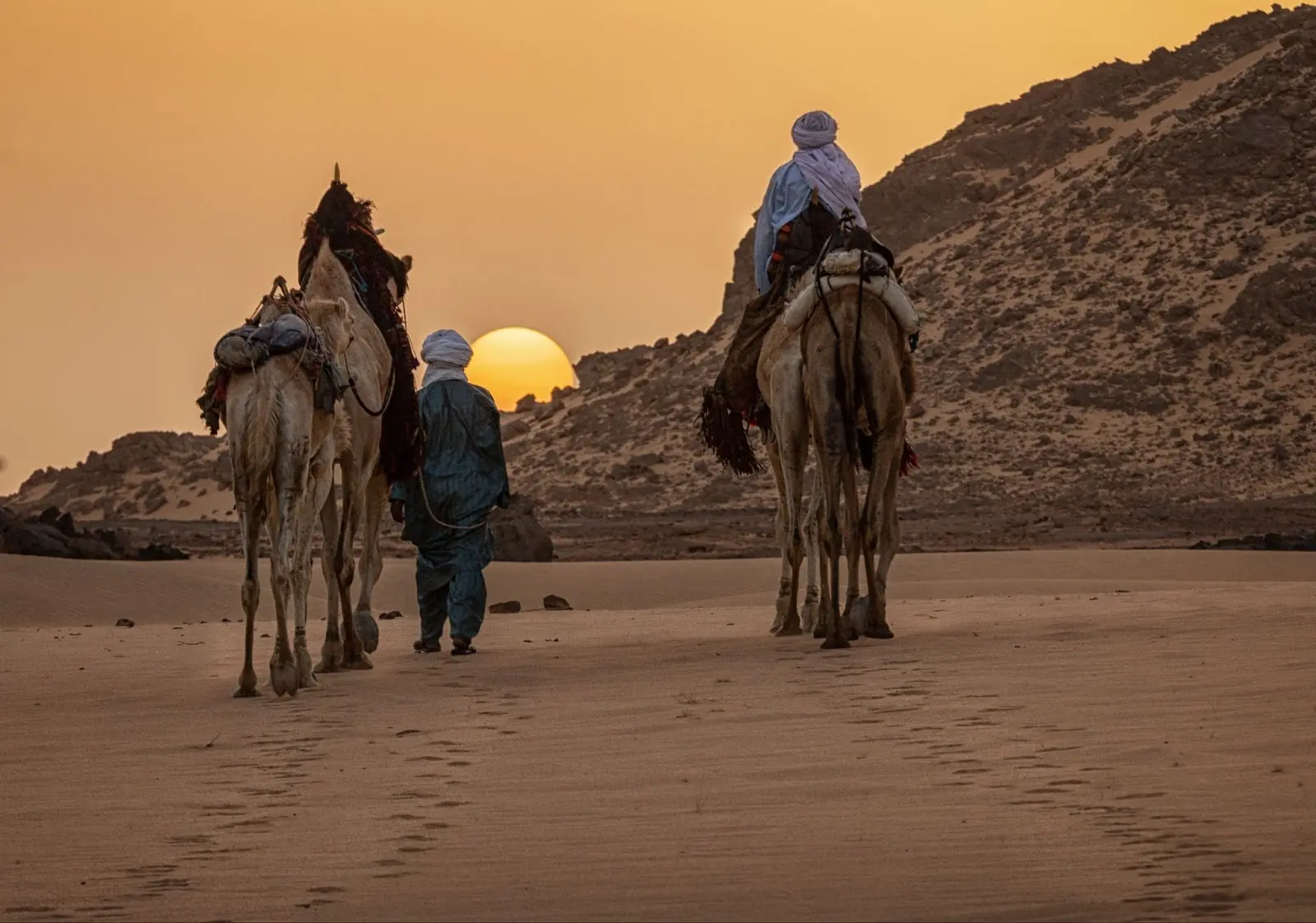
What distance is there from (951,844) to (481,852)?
58.9 inches

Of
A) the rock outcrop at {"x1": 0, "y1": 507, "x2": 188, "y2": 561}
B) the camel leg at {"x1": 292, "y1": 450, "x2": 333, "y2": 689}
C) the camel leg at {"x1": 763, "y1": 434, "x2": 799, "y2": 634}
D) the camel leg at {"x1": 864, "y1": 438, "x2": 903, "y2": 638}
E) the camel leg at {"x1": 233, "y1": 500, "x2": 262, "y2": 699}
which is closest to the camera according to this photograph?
the camel leg at {"x1": 233, "y1": 500, "x2": 262, "y2": 699}

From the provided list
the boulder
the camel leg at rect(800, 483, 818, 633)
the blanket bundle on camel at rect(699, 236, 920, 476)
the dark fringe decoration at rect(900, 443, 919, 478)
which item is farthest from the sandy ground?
the boulder

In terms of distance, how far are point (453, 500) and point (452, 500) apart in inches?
0.4

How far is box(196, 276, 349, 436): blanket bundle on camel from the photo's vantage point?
12.7 meters

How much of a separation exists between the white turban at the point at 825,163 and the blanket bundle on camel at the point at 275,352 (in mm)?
4740

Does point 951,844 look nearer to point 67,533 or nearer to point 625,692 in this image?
point 625,692

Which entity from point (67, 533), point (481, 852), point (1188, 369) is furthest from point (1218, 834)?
point (1188, 369)

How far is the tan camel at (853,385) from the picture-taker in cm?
1454

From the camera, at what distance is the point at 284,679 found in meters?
12.6

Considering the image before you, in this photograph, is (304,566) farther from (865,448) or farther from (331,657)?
(865,448)

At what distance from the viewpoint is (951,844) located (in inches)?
293

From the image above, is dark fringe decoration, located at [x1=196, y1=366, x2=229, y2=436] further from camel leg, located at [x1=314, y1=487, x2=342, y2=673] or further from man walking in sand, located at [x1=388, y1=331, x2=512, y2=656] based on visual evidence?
man walking in sand, located at [x1=388, y1=331, x2=512, y2=656]

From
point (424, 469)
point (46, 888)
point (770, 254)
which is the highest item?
point (770, 254)

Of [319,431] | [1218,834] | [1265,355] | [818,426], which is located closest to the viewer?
[1218,834]
